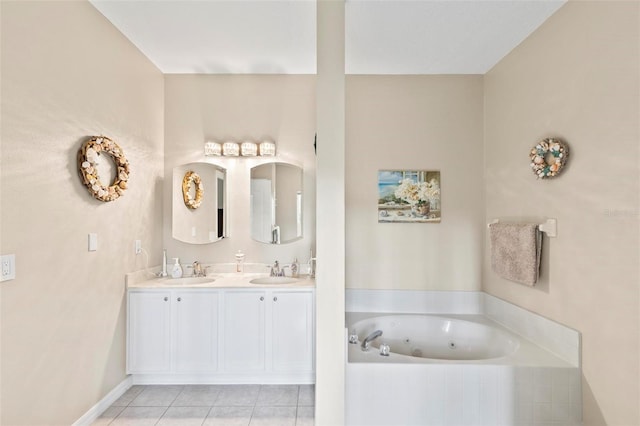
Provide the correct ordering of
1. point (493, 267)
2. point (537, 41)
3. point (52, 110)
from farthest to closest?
point (493, 267) < point (537, 41) < point (52, 110)

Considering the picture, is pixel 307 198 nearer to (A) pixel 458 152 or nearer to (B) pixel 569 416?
(A) pixel 458 152

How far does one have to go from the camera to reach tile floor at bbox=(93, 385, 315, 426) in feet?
7.91

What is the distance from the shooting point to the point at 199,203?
3.40 m

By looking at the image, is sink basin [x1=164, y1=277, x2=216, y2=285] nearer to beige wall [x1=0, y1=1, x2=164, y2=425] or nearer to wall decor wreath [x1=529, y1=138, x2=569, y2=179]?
beige wall [x1=0, y1=1, x2=164, y2=425]

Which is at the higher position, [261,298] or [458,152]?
[458,152]

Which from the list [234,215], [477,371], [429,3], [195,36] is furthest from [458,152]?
[195,36]

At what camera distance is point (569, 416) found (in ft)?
6.86

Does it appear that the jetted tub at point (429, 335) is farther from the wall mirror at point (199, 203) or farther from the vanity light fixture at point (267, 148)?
the vanity light fixture at point (267, 148)

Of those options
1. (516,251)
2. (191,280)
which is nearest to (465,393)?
(516,251)

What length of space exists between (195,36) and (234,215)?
5.11ft

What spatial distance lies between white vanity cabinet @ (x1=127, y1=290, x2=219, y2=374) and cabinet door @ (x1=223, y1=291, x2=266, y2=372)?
0.11 meters

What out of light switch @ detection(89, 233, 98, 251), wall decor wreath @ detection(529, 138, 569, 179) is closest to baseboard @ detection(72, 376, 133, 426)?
light switch @ detection(89, 233, 98, 251)

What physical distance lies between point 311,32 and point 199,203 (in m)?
1.83

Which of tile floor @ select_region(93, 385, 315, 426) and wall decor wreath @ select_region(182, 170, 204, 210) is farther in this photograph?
wall decor wreath @ select_region(182, 170, 204, 210)
